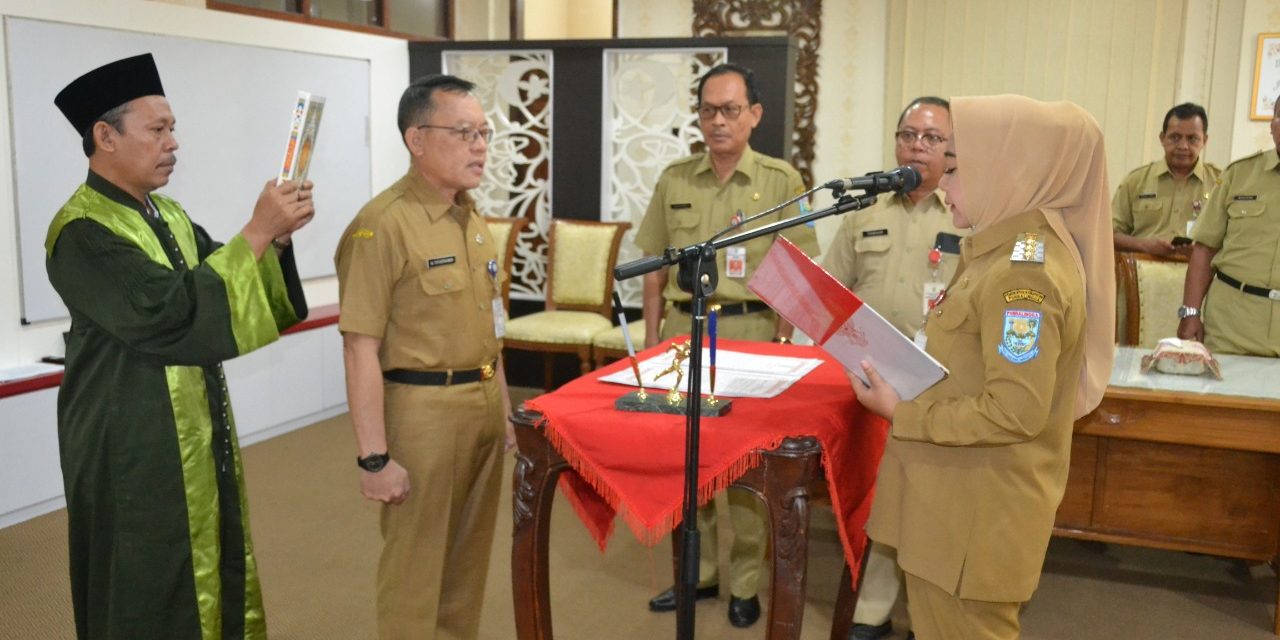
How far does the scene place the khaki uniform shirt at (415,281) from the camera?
7.34ft

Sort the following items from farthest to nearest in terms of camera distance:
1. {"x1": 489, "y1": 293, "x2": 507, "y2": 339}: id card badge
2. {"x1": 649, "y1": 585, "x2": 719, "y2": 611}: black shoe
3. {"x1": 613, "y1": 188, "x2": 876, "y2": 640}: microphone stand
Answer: {"x1": 649, "y1": 585, "x2": 719, "y2": 611}: black shoe < {"x1": 489, "y1": 293, "x2": 507, "y2": 339}: id card badge < {"x1": 613, "y1": 188, "x2": 876, "y2": 640}: microphone stand

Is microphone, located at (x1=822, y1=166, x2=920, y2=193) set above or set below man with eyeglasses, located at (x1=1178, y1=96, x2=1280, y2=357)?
above

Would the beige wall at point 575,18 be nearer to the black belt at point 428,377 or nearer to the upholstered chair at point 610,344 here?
the upholstered chair at point 610,344

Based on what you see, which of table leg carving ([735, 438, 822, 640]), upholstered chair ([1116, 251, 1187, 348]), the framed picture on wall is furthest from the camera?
the framed picture on wall

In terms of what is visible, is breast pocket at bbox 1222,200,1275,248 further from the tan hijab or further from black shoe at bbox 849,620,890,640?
the tan hijab

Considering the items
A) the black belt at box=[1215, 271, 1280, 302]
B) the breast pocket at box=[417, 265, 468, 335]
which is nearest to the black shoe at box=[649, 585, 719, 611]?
the breast pocket at box=[417, 265, 468, 335]

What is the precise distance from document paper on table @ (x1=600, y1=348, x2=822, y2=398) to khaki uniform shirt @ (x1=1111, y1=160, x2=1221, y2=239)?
313cm

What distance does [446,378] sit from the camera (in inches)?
93.0

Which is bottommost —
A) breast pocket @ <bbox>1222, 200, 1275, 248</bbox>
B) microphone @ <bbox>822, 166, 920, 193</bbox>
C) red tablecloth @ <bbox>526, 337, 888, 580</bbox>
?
red tablecloth @ <bbox>526, 337, 888, 580</bbox>

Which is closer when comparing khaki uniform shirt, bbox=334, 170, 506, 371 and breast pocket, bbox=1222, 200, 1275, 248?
khaki uniform shirt, bbox=334, 170, 506, 371

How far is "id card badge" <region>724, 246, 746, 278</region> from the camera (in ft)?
10.8

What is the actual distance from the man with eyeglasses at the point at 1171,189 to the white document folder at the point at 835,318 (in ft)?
11.6

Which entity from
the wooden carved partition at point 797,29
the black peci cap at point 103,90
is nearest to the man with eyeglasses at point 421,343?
the black peci cap at point 103,90

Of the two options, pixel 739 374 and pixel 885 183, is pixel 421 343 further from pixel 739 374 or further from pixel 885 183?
pixel 885 183
